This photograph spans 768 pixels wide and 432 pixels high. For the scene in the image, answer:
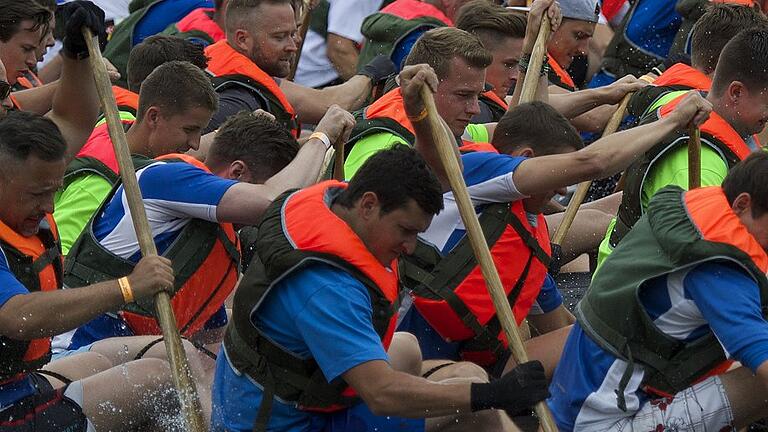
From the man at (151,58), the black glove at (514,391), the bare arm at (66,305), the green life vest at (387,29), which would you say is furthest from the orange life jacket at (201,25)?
the black glove at (514,391)

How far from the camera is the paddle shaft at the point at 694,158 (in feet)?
19.4

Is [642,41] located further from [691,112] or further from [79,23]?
[79,23]

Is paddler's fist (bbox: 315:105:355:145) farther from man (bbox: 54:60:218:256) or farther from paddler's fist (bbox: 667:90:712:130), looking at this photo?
paddler's fist (bbox: 667:90:712:130)

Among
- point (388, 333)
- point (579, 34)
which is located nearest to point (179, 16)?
point (579, 34)

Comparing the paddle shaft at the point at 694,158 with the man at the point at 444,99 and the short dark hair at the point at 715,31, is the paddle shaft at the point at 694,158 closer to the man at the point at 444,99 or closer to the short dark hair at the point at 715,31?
the man at the point at 444,99

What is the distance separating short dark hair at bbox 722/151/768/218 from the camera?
15.6 feet

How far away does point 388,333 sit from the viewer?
471cm

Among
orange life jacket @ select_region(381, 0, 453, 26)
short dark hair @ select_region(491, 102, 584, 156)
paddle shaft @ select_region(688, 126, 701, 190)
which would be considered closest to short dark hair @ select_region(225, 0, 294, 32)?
orange life jacket @ select_region(381, 0, 453, 26)

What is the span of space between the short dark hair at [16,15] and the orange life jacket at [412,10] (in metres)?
2.44

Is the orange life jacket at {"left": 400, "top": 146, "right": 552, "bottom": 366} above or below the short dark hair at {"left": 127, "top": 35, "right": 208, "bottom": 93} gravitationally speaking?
below

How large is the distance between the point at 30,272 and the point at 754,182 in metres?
2.33

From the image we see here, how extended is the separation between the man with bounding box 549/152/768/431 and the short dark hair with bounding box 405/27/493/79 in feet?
4.83

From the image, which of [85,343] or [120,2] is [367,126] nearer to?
[85,343]

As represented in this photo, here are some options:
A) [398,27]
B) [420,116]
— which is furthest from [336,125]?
[398,27]
